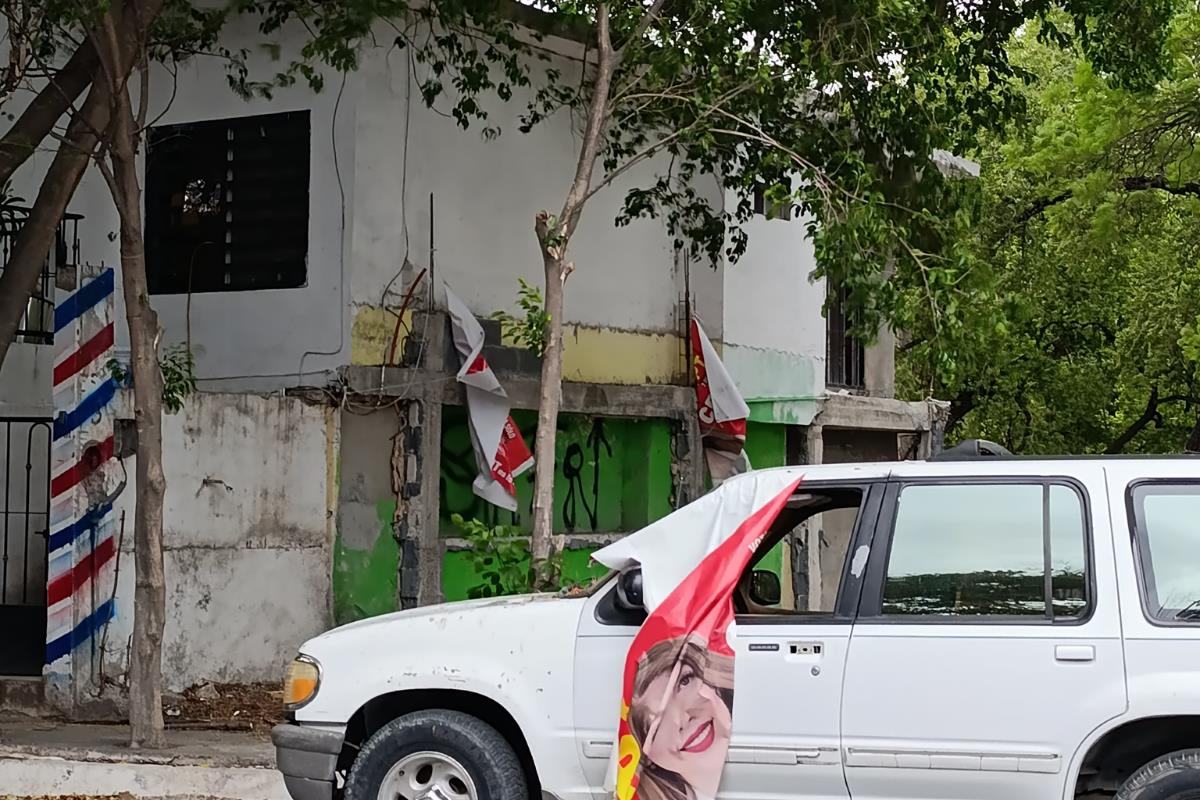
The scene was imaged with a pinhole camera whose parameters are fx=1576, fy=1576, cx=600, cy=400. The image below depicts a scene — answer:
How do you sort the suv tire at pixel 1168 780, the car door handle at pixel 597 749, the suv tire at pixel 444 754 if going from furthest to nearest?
1. the suv tire at pixel 444 754
2. the car door handle at pixel 597 749
3. the suv tire at pixel 1168 780

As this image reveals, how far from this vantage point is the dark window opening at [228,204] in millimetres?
12891

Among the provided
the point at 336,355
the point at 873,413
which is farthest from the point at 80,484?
the point at 873,413

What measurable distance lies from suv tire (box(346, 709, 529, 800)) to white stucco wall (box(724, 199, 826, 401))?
417 inches

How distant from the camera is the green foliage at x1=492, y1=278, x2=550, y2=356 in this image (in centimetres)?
1033

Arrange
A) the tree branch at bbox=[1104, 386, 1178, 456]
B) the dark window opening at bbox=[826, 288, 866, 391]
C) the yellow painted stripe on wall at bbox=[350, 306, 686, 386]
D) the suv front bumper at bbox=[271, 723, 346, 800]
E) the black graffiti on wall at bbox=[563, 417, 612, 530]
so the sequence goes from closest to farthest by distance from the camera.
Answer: the suv front bumper at bbox=[271, 723, 346, 800], the yellow painted stripe on wall at bbox=[350, 306, 686, 386], the black graffiti on wall at bbox=[563, 417, 612, 530], the dark window opening at bbox=[826, 288, 866, 391], the tree branch at bbox=[1104, 386, 1178, 456]

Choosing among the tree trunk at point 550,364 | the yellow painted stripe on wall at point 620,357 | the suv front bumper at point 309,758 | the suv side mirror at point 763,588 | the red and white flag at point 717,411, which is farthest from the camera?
the red and white flag at point 717,411

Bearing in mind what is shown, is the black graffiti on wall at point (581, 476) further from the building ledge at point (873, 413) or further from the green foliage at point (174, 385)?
the green foliage at point (174, 385)

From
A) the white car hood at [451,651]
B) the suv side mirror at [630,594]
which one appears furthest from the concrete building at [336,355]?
the suv side mirror at [630,594]

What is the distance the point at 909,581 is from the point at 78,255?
9600 mm

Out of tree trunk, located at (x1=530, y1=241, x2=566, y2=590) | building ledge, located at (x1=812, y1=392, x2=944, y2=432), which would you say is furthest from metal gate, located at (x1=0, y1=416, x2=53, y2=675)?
building ledge, located at (x1=812, y1=392, x2=944, y2=432)

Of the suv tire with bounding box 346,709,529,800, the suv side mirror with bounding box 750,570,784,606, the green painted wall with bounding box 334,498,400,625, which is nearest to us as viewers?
the suv tire with bounding box 346,709,529,800

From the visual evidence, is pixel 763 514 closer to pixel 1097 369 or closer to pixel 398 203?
pixel 398 203

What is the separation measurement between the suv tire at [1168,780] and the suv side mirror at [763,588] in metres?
1.89

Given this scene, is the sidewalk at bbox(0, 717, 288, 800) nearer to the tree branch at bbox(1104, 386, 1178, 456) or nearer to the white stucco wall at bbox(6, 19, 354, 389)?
the white stucco wall at bbox(6, 19, 354, 389)
